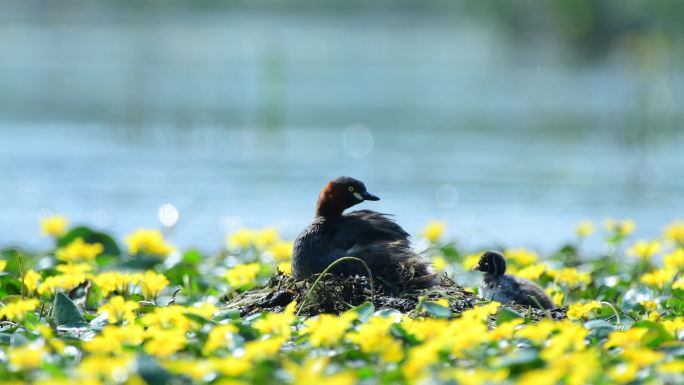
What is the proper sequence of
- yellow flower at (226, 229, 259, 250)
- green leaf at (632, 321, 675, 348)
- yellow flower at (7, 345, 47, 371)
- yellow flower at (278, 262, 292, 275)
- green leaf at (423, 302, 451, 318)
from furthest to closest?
yellow flower at (226, 229, 259, 250)
yellow flower at (278, 262, 292, 275)
green leaf at (423, 302, 451, 318)
green leaf at (632, 321, 675, 348)
yellow flower at (7, 345, 47, 371)

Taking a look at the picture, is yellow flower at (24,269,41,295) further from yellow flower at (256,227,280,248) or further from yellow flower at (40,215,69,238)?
yellow flower at (256,227,280,248)

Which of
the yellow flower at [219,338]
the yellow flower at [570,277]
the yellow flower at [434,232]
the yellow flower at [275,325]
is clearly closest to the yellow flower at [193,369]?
the yellow flower at [219,338]

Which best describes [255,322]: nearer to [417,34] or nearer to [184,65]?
[184,65]

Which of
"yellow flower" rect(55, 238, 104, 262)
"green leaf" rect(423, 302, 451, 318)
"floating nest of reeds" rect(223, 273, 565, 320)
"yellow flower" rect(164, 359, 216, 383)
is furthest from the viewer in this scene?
"yellow flower" rect(55, 238, 104, 262)

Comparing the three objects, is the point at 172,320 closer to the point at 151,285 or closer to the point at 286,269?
the point at 151,285

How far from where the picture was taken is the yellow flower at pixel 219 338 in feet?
15.9

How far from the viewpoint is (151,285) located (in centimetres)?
703

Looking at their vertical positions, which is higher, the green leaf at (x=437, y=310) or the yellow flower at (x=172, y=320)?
the yellow flower at (x=172, y=320)

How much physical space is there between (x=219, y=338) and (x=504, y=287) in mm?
3017

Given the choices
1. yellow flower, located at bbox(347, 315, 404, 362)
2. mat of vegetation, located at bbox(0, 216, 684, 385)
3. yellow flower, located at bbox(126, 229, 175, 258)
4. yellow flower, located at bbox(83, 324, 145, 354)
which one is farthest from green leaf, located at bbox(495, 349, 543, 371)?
yellow flower, located at bbox(126, 229, 175, 258)

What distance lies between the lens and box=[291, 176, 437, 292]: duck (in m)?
6.95

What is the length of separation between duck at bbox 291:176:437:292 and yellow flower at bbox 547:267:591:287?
50.6 inches

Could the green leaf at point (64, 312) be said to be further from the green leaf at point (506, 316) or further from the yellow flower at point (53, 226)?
the yellow flower at point (53, 226)

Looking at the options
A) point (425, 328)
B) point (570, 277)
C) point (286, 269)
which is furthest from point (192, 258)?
point (425, 328)
